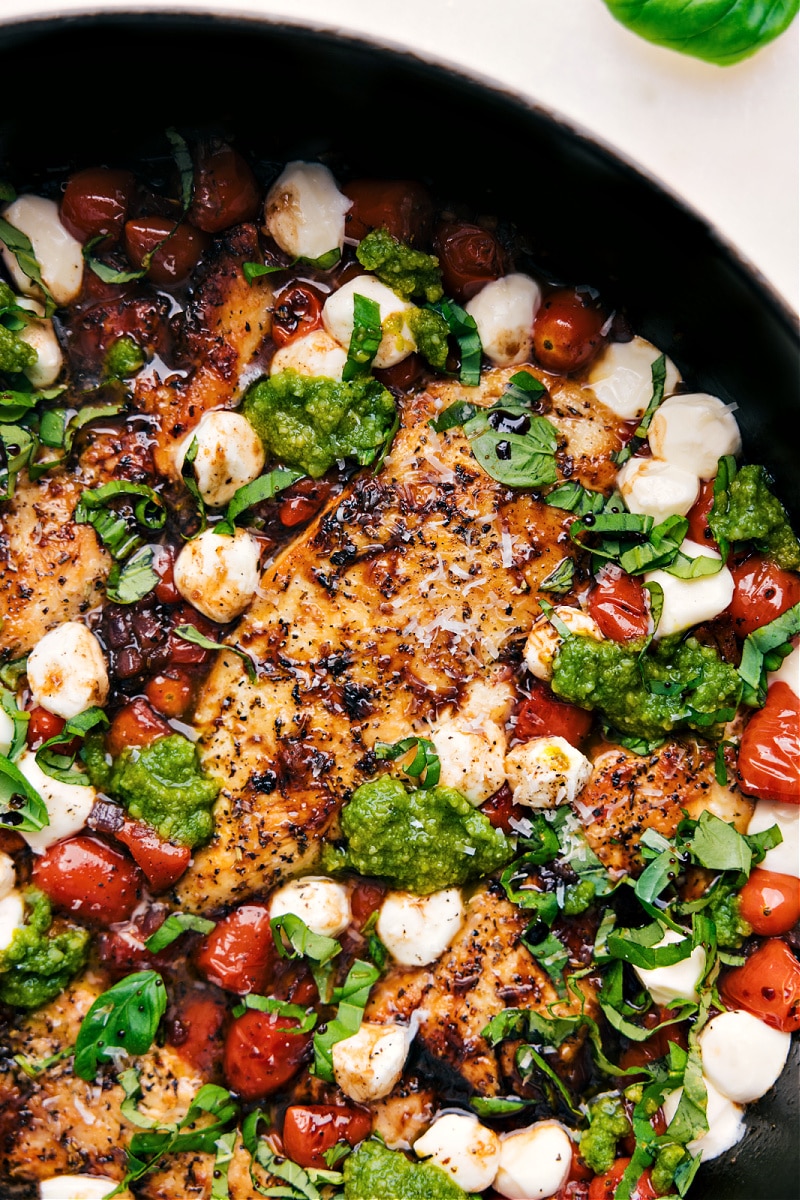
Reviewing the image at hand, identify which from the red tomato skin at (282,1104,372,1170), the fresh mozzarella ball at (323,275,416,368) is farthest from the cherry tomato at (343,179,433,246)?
the red tomato skin at (282,1104,372,1170)

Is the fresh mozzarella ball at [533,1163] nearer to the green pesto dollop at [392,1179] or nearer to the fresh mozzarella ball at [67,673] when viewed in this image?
the green pesto dollop at [392,1179]

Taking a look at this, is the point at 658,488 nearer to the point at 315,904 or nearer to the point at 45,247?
the point at 315,904

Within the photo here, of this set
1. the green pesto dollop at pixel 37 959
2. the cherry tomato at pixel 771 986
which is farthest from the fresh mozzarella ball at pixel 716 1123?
the green pesto dollop at pixel 37 959

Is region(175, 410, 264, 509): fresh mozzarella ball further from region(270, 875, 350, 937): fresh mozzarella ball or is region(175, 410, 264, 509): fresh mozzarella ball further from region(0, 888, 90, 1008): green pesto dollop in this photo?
region(0, 888, 90, 1008): green pesto dollop

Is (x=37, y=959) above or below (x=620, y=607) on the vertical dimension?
below

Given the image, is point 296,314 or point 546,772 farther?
point 296,314

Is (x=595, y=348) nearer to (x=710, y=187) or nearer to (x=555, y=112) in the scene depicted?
(x=710, y=187)

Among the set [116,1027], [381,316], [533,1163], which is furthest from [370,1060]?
[381,316]
